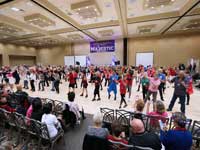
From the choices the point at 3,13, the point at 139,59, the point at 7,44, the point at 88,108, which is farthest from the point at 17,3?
the point at 7,44

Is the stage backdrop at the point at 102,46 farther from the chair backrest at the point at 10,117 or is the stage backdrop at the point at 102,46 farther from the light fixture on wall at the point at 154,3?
the chair backrest at the point at 10,117

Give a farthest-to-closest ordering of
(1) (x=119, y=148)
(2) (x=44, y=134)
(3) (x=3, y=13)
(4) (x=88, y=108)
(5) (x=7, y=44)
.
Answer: (5) (x=7, y=44)
(3) (x=3, y=13)
(4) (x=88, y=108)
(2) (x=44, y=134)
(1) (x=119, y=148)

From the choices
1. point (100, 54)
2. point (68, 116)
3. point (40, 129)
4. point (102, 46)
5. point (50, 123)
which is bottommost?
point (68, 116)

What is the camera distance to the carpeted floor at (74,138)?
8.73 ft

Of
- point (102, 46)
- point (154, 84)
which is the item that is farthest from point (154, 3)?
point (102, 46)

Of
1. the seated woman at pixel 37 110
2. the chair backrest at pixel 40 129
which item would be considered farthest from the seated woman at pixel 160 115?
the seated woman at pixel 37 110

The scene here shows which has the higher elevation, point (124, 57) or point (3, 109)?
point (124, 57)

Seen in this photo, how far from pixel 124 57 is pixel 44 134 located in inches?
686

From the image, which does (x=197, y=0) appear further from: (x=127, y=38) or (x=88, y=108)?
(x=127, y=38)

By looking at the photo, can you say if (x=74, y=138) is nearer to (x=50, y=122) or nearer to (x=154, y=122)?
(x=50, y=122)

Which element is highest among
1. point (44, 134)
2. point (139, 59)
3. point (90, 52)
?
point (90, 52)

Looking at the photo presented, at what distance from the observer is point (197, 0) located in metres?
6.91

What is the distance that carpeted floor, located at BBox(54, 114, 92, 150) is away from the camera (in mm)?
2662

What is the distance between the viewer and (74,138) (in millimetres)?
2945
